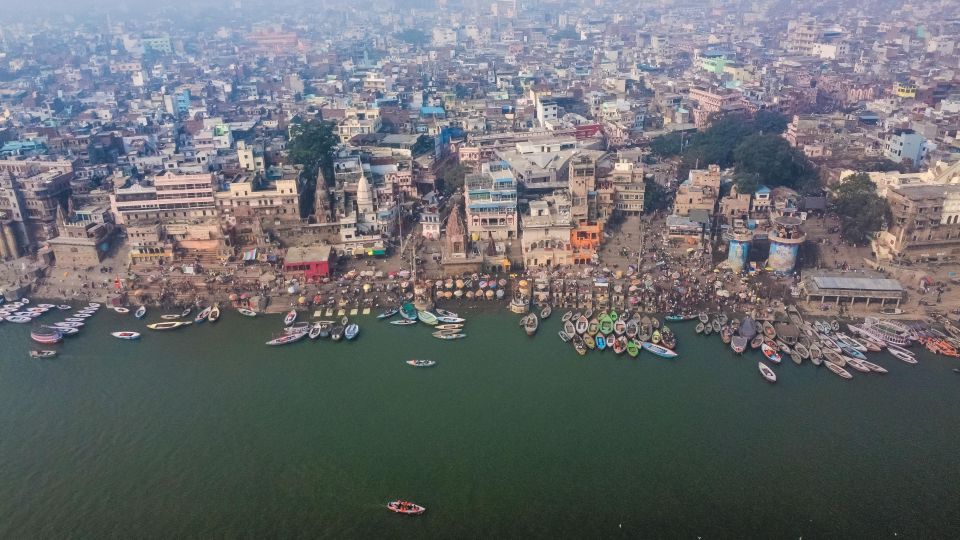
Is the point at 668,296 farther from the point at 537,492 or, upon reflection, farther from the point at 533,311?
the point at 537,492

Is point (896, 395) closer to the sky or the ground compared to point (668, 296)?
closer to the ground

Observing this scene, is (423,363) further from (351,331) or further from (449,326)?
(351,331)

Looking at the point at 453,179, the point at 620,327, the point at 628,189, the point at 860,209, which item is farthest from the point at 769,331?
the point at 453,179

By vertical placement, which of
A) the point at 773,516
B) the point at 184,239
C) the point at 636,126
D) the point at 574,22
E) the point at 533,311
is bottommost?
the point at 773,516

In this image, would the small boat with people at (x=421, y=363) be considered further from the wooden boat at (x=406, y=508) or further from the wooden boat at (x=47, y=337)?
the wooden boat at (x=47, y=337)

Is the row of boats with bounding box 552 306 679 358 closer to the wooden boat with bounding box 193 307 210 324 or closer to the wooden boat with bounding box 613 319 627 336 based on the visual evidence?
the wooden boat with bounding box 613 319 627 336

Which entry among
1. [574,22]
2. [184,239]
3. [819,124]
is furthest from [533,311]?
[574,22]

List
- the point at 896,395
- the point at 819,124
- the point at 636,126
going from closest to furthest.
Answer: the point at 896,395
the point at 819,124
the point at 636,126
